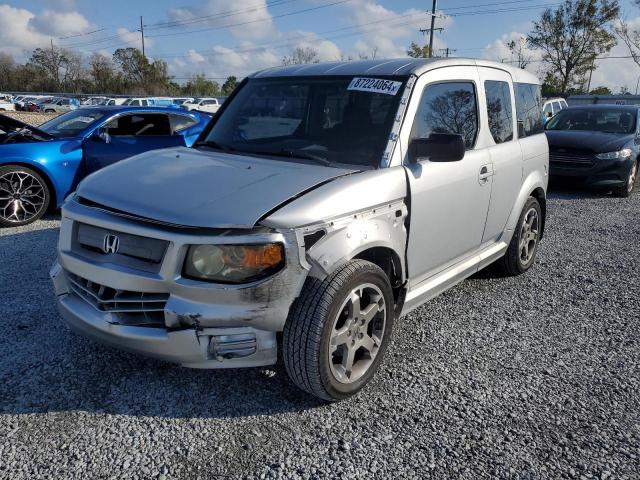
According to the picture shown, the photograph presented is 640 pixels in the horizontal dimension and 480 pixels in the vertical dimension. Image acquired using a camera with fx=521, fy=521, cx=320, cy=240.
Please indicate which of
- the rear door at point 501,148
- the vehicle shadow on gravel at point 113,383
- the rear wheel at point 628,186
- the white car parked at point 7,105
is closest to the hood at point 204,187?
the vehicle shadow on gravel at point 113,383

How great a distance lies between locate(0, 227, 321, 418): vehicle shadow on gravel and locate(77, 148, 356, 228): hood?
104 cm

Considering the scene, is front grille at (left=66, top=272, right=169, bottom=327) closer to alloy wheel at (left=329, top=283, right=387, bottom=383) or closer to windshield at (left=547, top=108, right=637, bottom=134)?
alloy wheel at (left=329, top=283, right=387, bottom=383)

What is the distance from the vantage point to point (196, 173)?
9.91 ft

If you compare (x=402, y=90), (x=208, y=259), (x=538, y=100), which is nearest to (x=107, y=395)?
(x=208, y=259)

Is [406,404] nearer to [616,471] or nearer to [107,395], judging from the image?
[616,471]

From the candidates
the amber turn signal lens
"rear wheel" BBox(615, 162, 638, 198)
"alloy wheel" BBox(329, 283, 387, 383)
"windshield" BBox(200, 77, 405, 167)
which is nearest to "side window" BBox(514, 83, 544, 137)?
"windshield" BBox(200, 77, 405, 167)

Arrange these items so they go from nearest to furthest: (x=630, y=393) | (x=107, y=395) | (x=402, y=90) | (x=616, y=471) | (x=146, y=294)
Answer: (x=616, y=471), (x=146, y=294), (x=107, y=395), (x=630, y=393), (x=402, y=90)

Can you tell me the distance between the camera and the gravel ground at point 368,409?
95.5 inches

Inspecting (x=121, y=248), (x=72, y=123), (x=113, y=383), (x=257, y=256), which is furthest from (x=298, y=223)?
(x=72, y=123)

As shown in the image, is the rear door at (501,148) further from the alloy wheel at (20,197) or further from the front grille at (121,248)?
the alloy wheel at (20,197)

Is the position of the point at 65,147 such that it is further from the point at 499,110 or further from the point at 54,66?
the point at 54,66

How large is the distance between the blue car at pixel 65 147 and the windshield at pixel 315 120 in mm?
3674

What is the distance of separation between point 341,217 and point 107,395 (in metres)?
1.64

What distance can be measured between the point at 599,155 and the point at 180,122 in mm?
7258
